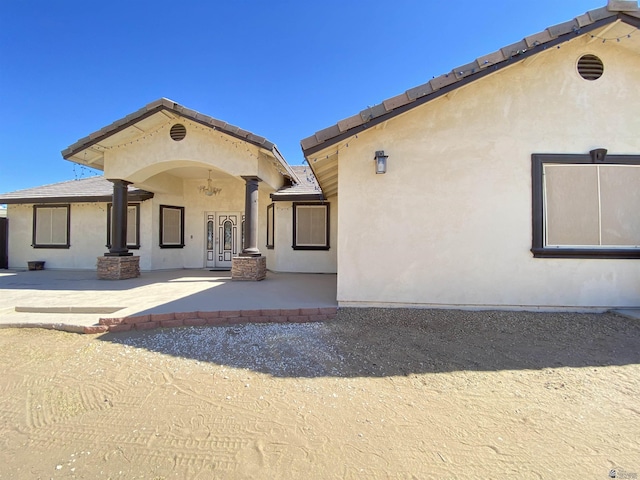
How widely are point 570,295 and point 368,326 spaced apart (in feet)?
12.8

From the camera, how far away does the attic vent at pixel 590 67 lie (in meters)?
5.67

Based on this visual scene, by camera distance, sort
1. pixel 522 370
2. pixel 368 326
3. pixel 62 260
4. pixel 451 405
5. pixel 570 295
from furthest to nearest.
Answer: pixel 62 260, pixel 570 295, pixel 368 326, pixel 522 370, pixel 451 405

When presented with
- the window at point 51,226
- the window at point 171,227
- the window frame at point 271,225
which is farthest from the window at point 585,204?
the window at point 51,226

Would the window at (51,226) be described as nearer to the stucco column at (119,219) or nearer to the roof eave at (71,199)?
the roof eave at (71,199)

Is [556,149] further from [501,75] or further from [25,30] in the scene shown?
[25,30]

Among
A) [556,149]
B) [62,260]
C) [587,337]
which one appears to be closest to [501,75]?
[556,149]

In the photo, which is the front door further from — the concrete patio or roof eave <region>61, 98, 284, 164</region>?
roof eave <region>61, 98, 284, 164</region>

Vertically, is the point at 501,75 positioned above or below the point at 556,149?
above

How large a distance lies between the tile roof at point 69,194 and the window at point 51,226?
485mm

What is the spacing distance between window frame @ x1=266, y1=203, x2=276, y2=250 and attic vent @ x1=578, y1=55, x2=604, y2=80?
936cm

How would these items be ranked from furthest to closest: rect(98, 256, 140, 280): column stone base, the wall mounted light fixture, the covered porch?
rect(98, 256, 140, 280): column stone base, the covered porch, the wall mounted light fixture

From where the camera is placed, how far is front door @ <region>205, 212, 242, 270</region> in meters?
12.9

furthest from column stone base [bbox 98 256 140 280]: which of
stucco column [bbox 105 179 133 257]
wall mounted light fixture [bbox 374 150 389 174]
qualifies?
wall mounted light fixture [bbox 374 150 389 174]

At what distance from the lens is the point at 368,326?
16.8 ft
